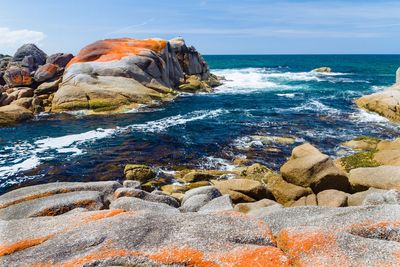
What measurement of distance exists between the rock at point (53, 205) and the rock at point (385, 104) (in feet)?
117

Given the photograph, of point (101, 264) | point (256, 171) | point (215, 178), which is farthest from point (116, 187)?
point (256, 171)

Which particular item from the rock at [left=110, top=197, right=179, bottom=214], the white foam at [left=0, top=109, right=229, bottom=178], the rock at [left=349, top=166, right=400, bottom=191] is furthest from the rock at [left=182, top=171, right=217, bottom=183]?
the white foam at [left=0, top=109, right=229, bottom=178]

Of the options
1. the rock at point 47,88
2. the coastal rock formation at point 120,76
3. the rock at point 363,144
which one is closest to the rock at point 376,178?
the rock at point 363,144

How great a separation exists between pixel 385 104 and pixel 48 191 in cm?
3818

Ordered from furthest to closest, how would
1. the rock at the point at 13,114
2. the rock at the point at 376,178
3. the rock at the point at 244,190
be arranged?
the rock at the point at 13,114
the rock at the point at 244,190
the rock at the point at 376,178

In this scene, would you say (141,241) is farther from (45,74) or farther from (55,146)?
(45,74)

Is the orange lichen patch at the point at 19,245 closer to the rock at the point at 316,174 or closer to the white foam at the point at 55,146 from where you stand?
the rock at the point at 316,174

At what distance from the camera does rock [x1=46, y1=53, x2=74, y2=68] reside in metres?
54.1

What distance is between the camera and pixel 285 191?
1738 centimetres

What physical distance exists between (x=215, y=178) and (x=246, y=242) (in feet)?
43.1

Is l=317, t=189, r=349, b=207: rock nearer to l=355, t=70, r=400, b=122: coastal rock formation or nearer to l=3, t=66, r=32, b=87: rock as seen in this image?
l=355, t=70, r=400, b=122: coastal rock formation

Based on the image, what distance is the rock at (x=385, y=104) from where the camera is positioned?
124ft

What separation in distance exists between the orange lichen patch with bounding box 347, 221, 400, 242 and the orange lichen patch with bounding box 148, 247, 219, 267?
3.63 meters

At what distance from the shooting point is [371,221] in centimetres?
827
